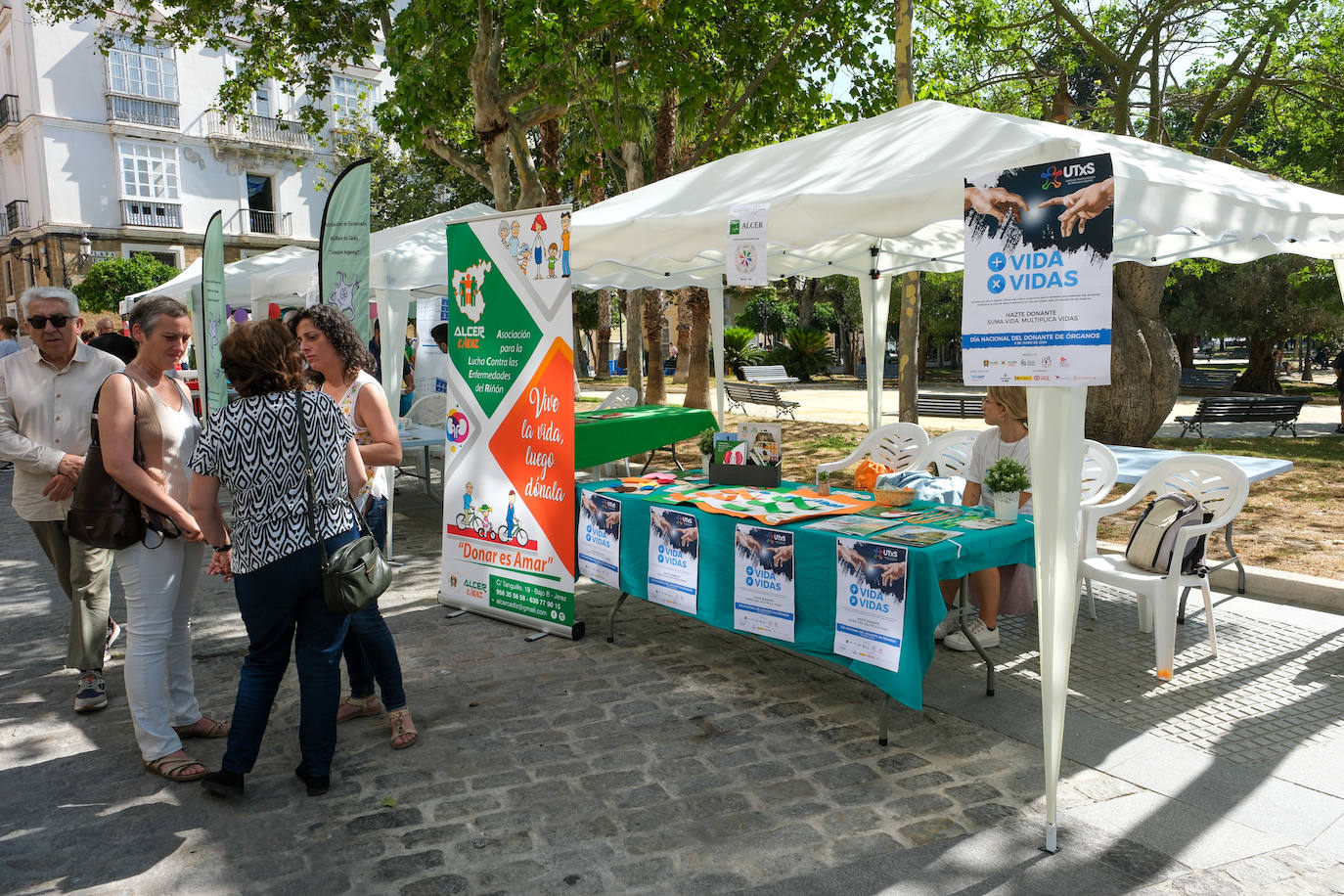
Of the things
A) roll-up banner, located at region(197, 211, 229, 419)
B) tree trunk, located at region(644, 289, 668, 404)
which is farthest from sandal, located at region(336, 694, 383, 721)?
tree trunk, located at region(644, 289, 668, 404)

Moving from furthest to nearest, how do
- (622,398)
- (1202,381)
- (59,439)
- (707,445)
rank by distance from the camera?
(1202,381), (622,398), (707,445), (59,439)

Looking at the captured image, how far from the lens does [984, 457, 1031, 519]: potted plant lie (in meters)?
4.37

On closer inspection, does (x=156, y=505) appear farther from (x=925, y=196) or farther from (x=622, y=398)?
(x=622, y=398)

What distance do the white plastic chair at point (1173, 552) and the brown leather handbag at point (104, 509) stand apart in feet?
14.6

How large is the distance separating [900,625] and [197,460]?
8.68 feet

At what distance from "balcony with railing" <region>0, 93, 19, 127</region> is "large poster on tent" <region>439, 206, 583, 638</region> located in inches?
1472

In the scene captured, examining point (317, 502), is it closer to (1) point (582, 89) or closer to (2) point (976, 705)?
(2) point (976, 705)

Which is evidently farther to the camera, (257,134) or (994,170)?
(257,134)

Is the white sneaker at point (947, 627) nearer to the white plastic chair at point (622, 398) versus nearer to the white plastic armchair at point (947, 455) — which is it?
the white plastic armchair at point (947, 455)

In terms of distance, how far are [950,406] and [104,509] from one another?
14595 millimetres

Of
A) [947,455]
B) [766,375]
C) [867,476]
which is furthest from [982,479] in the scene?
[766,375]

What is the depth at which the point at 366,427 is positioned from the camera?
13.0ft

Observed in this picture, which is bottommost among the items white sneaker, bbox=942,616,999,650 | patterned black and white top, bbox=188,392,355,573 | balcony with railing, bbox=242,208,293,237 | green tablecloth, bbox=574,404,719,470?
white sneaker, bbox=942,616,999,650

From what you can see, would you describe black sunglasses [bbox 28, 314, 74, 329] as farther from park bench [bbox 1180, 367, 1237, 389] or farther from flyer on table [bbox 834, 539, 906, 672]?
park bench [bbox 1180, 367, 1237, 389]
